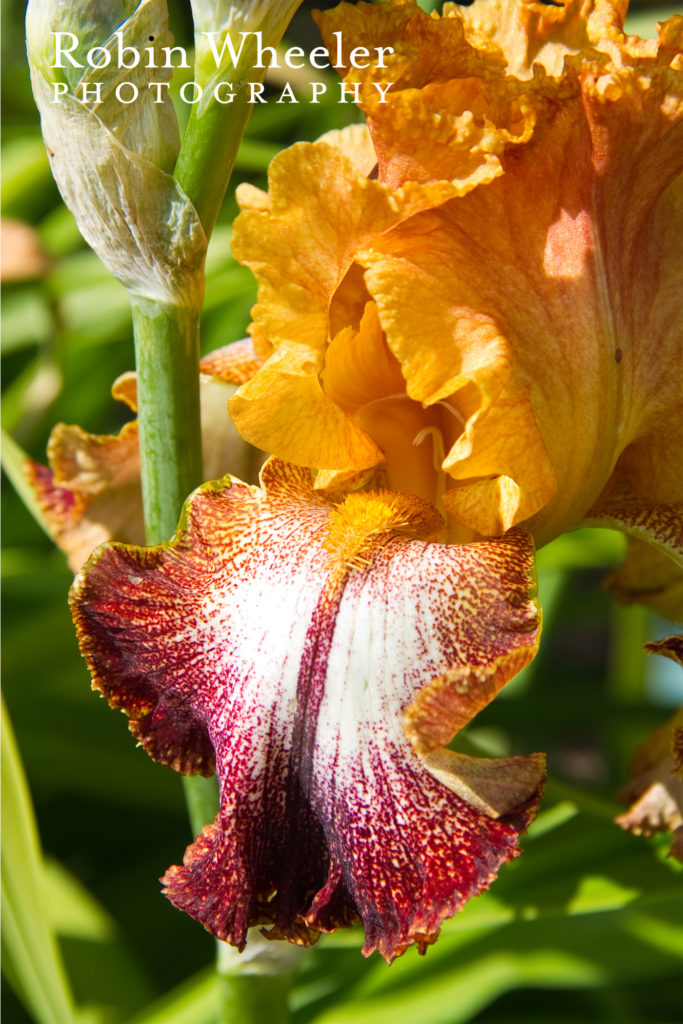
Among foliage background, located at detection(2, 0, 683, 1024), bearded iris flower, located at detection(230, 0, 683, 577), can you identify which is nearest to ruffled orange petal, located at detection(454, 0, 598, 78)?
bearded iris flower, located at detection(230, 0, 683, 577)

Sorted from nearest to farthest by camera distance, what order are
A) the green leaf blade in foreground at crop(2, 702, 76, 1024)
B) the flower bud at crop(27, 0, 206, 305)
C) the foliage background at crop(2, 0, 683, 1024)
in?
the flower bud at crop(27, 0, 206, 305)
the green leaf blade in foreground at crop(2, 702, 76, 1024)
the foliage background at crop(2, 0, 683, 1024)

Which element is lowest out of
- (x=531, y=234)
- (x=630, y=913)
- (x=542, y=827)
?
(x=630, y=913)

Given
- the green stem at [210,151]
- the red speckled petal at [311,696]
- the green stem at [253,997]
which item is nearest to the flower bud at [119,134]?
the green stem at [210,151]

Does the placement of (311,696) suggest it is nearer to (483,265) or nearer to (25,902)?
(483,265)

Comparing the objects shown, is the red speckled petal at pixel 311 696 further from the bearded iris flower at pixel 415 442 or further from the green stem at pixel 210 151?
the green stem at pixel 210 151

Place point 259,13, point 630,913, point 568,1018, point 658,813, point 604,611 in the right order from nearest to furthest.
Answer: point 259,13
point 658,813
point 630,913
point 568,1018
point 604,611

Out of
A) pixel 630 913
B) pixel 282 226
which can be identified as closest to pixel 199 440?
pixel 282 226

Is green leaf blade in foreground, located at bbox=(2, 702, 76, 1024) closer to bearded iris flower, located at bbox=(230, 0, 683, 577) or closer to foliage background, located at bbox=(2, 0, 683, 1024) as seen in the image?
foliage background, located at bbox=(2, 0, 683, 1024)

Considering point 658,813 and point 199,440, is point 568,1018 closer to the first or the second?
point 658,813
